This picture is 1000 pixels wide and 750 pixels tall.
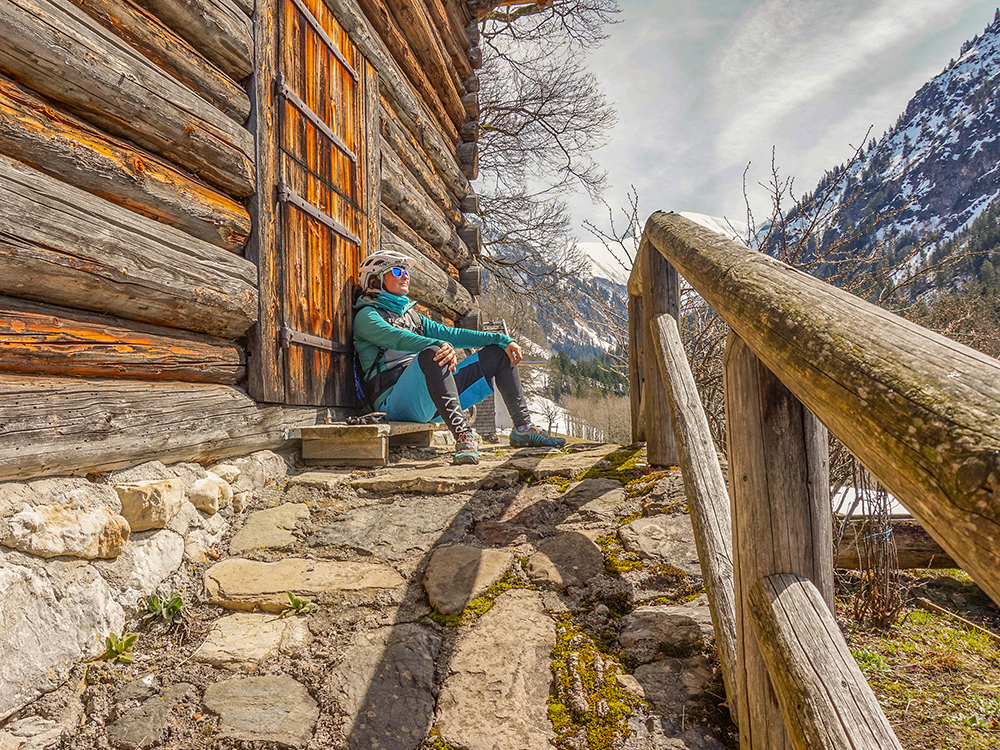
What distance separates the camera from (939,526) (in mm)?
546

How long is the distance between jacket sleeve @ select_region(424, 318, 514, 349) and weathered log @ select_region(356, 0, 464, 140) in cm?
260

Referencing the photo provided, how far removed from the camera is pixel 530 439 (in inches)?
164

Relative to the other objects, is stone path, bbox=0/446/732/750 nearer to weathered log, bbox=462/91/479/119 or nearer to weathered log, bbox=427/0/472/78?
weathered log, bbox=427/0/472/78

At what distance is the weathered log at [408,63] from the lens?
476cm

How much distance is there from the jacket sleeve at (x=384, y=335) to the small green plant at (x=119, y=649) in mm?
2126

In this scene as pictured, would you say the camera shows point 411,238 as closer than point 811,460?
No

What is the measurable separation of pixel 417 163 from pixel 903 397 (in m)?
5.64

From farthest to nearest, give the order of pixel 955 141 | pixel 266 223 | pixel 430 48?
pixel 955 141
pixel 430 48
pixel 266 223

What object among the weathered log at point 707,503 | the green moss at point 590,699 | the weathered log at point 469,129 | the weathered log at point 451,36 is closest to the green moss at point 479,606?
the green moss at point 590,699

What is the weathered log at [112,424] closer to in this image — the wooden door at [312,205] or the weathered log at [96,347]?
the weathered log at [96,347]

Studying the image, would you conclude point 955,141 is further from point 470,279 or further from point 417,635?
point 417,635

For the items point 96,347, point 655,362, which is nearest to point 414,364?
point 655,362

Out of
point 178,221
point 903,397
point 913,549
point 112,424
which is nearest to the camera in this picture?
point 903,397

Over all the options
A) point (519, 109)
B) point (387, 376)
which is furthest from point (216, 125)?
point (519, 109)
